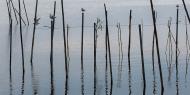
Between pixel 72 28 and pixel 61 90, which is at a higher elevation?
pixel 72 28

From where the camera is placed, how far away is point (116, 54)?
3959cm

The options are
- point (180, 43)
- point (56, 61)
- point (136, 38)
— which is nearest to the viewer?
point (56, 61)

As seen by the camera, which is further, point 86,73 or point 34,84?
point 86,73

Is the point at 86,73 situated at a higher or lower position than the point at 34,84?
higher

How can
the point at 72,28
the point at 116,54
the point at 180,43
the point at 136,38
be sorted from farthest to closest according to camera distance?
the point at 72,28
the point at 136,38
the point at 180,43
the point at 116,54

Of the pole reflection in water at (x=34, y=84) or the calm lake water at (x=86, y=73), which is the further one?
the pole reflection in water at (x=34, y=84)

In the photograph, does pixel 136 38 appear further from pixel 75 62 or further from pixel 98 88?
pixel 98 88

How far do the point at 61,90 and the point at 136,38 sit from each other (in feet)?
90.5

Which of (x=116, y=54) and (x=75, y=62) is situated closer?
(x=75, y=62)

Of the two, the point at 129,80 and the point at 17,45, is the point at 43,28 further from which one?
the point at 129,80

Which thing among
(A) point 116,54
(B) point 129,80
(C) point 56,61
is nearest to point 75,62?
(C) point 56,61

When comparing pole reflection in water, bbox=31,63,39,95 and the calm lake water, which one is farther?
pole reflection in water, bbox=31,63,39,95

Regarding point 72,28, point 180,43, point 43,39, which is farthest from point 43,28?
point 180,43

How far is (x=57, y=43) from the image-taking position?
48.9 m
